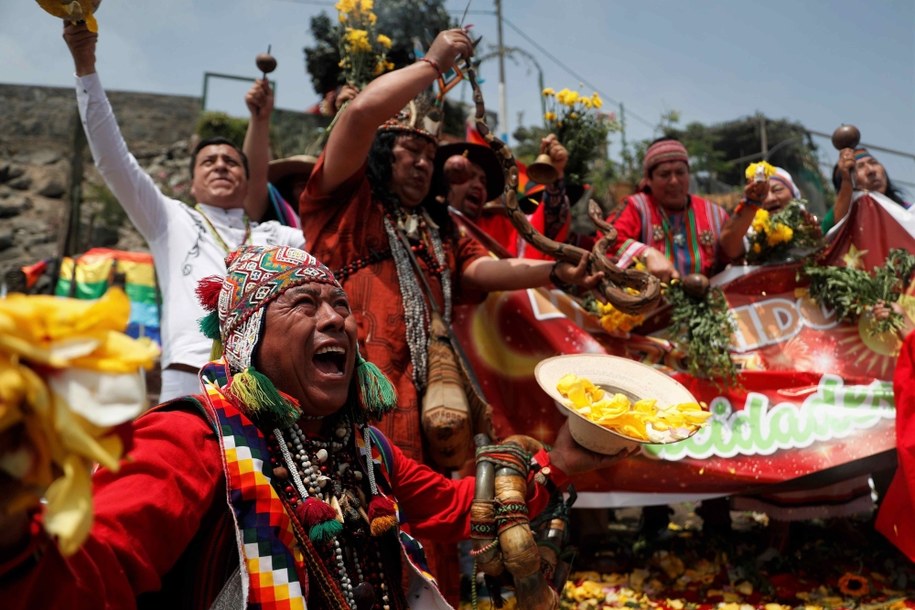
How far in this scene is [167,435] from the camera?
5.99 feet

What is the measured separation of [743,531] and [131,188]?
4540mm

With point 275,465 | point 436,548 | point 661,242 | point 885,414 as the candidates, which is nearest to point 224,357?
point 275,465

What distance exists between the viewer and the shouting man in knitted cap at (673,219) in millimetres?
4906

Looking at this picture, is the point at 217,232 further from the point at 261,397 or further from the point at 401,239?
the point at 261,397

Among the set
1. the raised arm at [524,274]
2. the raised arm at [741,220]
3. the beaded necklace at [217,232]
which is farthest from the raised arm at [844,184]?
the beaded necklace at [217,232]

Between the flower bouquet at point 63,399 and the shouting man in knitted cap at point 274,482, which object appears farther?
the shouting man in knitted cap at point 274,482

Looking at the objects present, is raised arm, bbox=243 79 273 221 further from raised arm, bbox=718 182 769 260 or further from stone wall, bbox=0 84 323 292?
stone wall, bbox=0 84 323 292

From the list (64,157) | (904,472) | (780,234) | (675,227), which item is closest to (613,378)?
(904,472)

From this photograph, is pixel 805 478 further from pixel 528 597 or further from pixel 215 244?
pixel 215 244

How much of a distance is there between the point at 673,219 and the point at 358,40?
7.37 feet

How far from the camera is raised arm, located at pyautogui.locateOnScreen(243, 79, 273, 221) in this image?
4266 mm

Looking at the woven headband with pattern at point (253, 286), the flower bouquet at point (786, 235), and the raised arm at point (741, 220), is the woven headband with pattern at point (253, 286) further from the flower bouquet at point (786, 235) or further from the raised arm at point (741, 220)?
the flower bouquet at point (786, 235)

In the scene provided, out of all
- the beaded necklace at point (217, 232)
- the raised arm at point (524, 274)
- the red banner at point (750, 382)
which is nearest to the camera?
the raised arm at point (524, 274)

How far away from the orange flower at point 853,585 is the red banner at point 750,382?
56 cm
